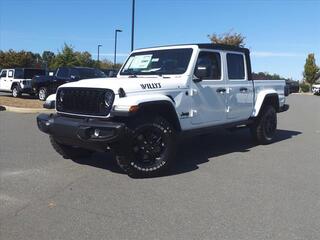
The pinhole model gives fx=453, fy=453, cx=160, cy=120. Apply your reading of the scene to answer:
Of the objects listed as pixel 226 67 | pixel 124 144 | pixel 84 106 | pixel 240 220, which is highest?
pixel 226 67

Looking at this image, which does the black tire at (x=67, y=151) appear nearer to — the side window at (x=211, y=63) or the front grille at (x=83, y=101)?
the front grille at (x=83, y=101)

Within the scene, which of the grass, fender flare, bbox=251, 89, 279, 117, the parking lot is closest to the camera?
the parking lot

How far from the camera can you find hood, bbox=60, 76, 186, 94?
6352 mm

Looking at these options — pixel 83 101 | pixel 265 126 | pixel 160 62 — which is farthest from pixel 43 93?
pixel 83 101

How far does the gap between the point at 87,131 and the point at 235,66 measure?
3.77 meters

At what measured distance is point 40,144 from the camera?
9.14 metres

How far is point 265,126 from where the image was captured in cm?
970

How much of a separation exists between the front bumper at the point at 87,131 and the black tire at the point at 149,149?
28 centimetres

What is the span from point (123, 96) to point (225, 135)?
5130 mm

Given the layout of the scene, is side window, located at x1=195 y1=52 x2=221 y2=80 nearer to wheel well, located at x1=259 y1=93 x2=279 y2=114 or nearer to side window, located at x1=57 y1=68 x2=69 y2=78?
wheel well, located at x1=259 y1=93 x2=279 y2=114

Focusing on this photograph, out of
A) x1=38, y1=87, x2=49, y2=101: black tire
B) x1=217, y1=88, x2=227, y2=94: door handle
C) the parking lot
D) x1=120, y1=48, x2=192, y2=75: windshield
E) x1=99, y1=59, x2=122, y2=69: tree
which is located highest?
x1=99, y1=59, x2=122, y2=69: tree

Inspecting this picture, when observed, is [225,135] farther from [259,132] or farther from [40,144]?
[40,144]

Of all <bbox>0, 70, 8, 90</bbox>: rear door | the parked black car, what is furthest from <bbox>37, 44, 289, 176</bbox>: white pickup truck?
<bbox>0, 70, 8, 90</bbox>: rear door

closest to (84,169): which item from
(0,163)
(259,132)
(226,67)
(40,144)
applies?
(0,163)
